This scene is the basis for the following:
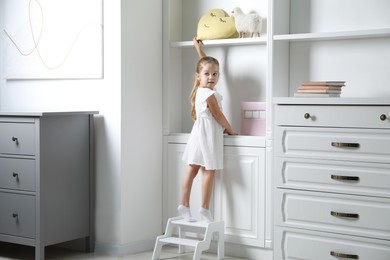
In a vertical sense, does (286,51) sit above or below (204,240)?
above

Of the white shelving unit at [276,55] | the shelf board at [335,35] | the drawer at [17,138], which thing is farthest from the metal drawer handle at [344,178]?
the drawer at [17,138]

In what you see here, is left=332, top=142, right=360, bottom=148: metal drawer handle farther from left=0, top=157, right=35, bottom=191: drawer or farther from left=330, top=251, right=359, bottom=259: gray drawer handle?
left=0, top=157, right=35, bottom=191: drawer

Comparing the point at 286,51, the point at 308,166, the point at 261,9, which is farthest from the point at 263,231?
the point at 261,9

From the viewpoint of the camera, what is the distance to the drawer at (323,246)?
3.07 m

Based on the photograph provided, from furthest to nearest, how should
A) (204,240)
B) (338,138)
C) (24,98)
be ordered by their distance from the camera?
(24,98)
(204,240)
(338,138)

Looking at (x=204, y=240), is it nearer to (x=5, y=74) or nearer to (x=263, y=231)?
(x=263, y=231)

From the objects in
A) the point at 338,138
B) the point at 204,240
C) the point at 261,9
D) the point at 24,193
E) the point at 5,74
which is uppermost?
the point at 261,9

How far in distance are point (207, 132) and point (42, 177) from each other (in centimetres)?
95

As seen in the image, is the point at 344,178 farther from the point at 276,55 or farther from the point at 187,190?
the point at 187,190

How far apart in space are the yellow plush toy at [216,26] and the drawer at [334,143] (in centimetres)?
86

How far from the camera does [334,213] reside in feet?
10.4

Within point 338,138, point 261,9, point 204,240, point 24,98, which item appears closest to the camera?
point 338,138

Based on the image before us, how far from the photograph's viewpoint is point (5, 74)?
440cm

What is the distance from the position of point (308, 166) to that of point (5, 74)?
222 cm
